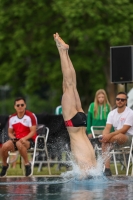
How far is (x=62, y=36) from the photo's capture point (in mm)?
32000

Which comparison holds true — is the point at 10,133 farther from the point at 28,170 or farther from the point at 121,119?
the point at 121,119

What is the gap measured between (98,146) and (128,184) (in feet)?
13.1

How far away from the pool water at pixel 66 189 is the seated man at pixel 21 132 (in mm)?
1704

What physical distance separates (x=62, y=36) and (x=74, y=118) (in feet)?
63.9

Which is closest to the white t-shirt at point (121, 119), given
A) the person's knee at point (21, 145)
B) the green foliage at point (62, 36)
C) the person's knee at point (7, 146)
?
the person's knee at point (21, 145)

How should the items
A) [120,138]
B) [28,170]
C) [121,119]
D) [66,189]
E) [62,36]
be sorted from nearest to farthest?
[66,189] < [120,138] < [121,119] < [28,170] < [62,36]

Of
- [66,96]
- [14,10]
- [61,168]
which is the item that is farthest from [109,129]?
[14,10]

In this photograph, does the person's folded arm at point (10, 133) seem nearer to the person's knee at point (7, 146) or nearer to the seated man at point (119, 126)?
the person's knee at point (7, 146)

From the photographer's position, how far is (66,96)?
1277cm

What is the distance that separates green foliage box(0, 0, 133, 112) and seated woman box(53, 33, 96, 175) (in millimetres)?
16829

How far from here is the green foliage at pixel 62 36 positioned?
30.0m

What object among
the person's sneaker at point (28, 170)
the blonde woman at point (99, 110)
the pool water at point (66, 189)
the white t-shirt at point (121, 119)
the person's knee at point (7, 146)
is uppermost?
the blonde woman at point (99, 110)

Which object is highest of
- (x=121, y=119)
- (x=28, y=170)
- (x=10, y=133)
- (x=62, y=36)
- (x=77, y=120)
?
(x=62, y=36)

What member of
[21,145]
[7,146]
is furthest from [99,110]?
[7,146]
